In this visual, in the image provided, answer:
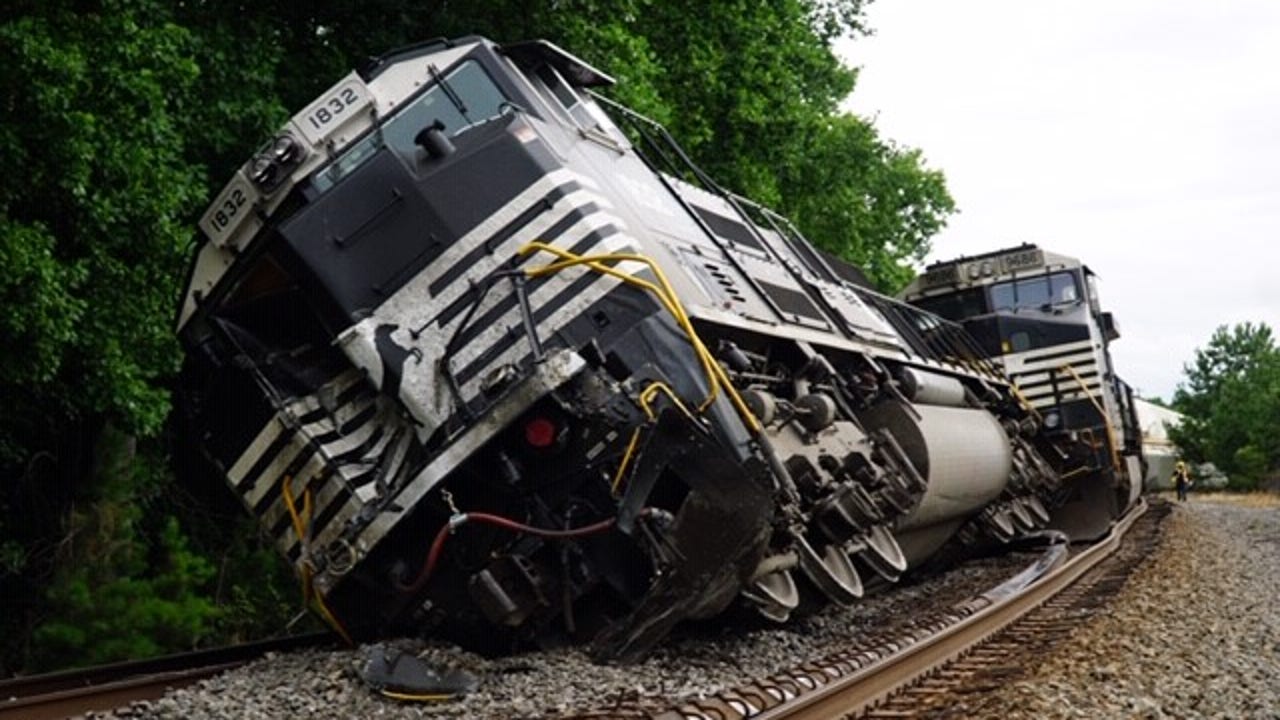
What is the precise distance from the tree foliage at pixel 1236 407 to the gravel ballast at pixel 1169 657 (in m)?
45.7

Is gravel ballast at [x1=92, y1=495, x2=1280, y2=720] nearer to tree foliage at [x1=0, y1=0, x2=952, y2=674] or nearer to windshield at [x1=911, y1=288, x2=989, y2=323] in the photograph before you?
tree foliage at [x1=0, y1=0, x2=952, y2=674]

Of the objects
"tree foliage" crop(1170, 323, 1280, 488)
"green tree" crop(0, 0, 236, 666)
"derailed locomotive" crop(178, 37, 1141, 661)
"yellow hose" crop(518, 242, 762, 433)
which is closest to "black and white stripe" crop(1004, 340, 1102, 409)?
"derailed locomotive" crop(178, 37, 1141, 661)

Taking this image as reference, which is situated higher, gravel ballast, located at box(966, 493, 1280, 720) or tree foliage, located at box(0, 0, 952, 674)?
tree foliage, located at box(0, 0, 952, 674)

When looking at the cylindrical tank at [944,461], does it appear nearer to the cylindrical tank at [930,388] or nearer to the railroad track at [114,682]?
the cylindrical tank at [930,388]

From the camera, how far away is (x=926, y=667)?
22.9 feet

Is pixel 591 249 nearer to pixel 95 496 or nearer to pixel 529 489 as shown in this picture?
pixel 529 489

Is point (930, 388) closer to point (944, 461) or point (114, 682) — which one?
point (944, 461)

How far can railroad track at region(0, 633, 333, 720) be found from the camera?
6141mm

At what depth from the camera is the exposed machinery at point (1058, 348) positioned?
1664 centimetres

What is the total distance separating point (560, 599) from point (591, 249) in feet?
5.20

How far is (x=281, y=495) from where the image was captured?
6.85 meters

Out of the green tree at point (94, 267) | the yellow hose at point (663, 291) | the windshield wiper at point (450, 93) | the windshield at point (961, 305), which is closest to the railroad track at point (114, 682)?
the green tree at point (94, 267)

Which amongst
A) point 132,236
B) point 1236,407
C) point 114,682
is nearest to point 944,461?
point 114,682

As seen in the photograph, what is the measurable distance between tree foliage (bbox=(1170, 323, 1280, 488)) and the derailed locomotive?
51817 millimetres
